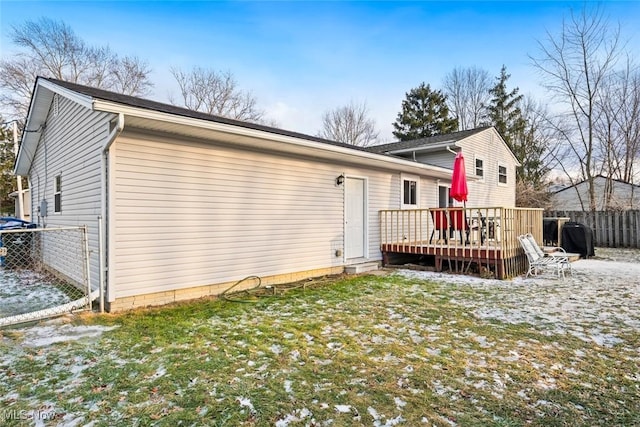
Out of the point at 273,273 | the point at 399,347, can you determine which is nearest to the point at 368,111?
the point at 273,273

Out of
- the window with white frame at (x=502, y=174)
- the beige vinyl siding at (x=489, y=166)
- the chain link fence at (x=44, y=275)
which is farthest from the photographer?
the window with white frame at (x=502, y=174)

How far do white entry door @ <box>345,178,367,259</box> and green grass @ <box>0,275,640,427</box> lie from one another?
3.79 meters

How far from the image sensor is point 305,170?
7266mm

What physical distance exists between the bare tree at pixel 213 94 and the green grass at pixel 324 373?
2243 cm

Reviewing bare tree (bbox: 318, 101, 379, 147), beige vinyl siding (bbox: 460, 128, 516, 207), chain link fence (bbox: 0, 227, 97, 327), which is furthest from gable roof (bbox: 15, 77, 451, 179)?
bare tree (bbox: 318, 101, 379, 147)

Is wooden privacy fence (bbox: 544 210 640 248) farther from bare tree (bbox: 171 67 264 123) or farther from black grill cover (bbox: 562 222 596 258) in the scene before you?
bare tree (bbox: 171 67 264 123)

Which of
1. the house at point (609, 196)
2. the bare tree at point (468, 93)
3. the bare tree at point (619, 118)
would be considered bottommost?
the house at point (609, 196)

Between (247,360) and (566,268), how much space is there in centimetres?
834

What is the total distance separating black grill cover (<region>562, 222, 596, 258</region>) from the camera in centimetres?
1077

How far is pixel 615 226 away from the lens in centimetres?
1362

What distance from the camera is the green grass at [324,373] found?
91.7 inches

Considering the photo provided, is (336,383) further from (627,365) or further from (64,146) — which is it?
(64,146)

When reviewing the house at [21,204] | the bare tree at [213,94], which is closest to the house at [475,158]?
the bare tree at [213,94]

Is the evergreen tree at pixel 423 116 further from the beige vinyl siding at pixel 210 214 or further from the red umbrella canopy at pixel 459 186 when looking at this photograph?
the beige vinyl siding at pixel 210 214
